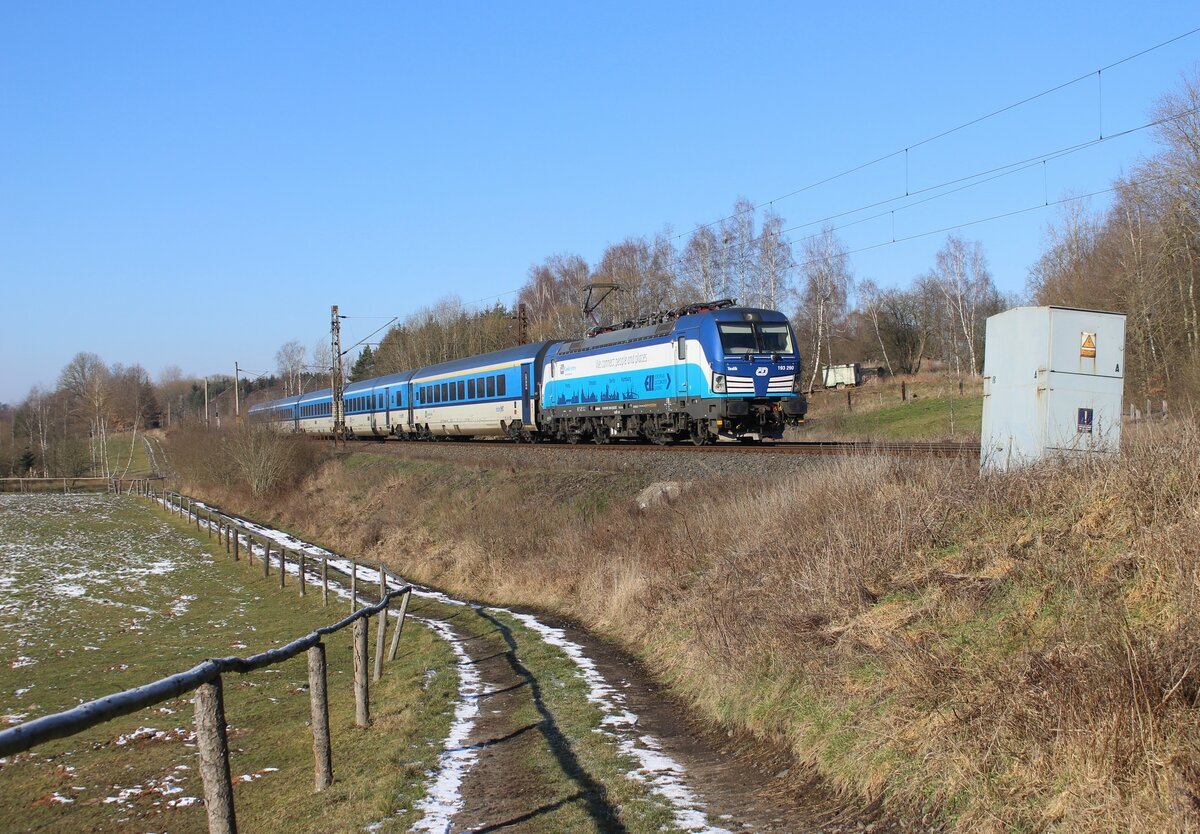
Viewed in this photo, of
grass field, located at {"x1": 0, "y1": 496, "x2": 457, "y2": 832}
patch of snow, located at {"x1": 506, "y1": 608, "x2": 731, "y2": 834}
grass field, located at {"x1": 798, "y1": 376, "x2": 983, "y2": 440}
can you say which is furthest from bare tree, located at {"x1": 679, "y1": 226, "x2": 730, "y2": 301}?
patch of snow, located at {"x1": 506, "y1": 608, "x2": 731, "y2": 834}

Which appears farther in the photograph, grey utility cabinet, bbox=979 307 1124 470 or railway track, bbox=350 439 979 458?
railway track, bbox=350 439 979 458

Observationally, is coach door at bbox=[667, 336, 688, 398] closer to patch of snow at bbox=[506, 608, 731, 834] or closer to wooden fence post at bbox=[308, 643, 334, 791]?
patch of snow at bbox=[506, 608, 731, 834]

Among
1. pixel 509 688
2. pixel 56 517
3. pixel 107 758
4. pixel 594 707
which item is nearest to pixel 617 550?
pixel 509 688

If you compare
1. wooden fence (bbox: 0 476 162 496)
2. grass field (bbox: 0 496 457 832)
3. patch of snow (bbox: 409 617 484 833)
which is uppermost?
patch of snow (bbox: 409 617 484 833)

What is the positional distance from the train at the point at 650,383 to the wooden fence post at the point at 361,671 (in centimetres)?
1345

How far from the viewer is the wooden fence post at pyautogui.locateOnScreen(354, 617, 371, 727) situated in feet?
27.4

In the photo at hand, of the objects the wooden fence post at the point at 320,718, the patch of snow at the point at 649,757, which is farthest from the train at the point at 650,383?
the wooden fence post at the point at 320,718

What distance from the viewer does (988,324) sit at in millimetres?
11789

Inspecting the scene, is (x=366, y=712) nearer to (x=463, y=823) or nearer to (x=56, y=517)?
(x=463, y=823)

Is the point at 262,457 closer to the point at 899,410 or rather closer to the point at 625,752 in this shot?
the point at 899,410

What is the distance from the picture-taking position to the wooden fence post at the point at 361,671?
8.34 meters

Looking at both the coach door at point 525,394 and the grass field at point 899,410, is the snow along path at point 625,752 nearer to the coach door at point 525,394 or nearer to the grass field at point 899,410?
the coach door at point 525,394

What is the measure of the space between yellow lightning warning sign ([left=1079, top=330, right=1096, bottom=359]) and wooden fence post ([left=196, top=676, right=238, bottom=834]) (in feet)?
30.8

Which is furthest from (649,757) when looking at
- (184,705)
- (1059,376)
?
(184,705)
